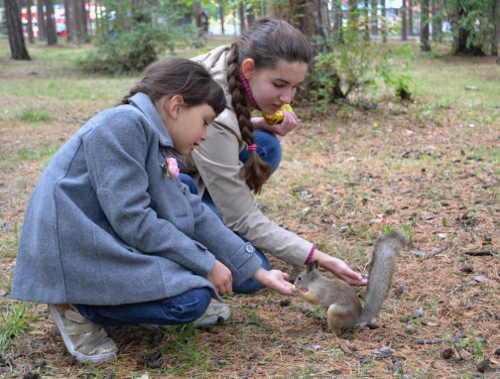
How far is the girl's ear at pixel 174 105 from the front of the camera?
206 centimetres

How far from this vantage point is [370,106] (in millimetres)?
6988

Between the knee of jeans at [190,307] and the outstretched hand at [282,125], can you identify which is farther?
the outstretched hand at [282,125]

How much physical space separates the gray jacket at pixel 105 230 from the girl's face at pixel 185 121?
0.35 feet

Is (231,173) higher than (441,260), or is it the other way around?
(231,173)

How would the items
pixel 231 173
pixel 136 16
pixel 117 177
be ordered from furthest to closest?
pixel 136 16
pixel 231 173
pixel 117 177

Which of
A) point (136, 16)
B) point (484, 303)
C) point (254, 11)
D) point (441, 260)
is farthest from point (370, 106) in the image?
point (136, 16)

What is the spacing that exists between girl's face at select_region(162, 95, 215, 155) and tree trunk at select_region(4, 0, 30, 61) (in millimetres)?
13527

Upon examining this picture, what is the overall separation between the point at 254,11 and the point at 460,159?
11.1ft

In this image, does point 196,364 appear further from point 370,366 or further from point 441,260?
point 441,260

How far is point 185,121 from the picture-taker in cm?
212

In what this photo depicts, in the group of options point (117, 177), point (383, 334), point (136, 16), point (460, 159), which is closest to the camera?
point (117, 177)

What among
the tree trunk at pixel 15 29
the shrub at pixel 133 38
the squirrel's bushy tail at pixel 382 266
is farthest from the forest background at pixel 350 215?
the tree trunk at pixel 15 29

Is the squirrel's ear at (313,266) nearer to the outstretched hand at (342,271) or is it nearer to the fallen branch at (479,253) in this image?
the outstretched hand at (342,271)

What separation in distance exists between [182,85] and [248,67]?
70cm
